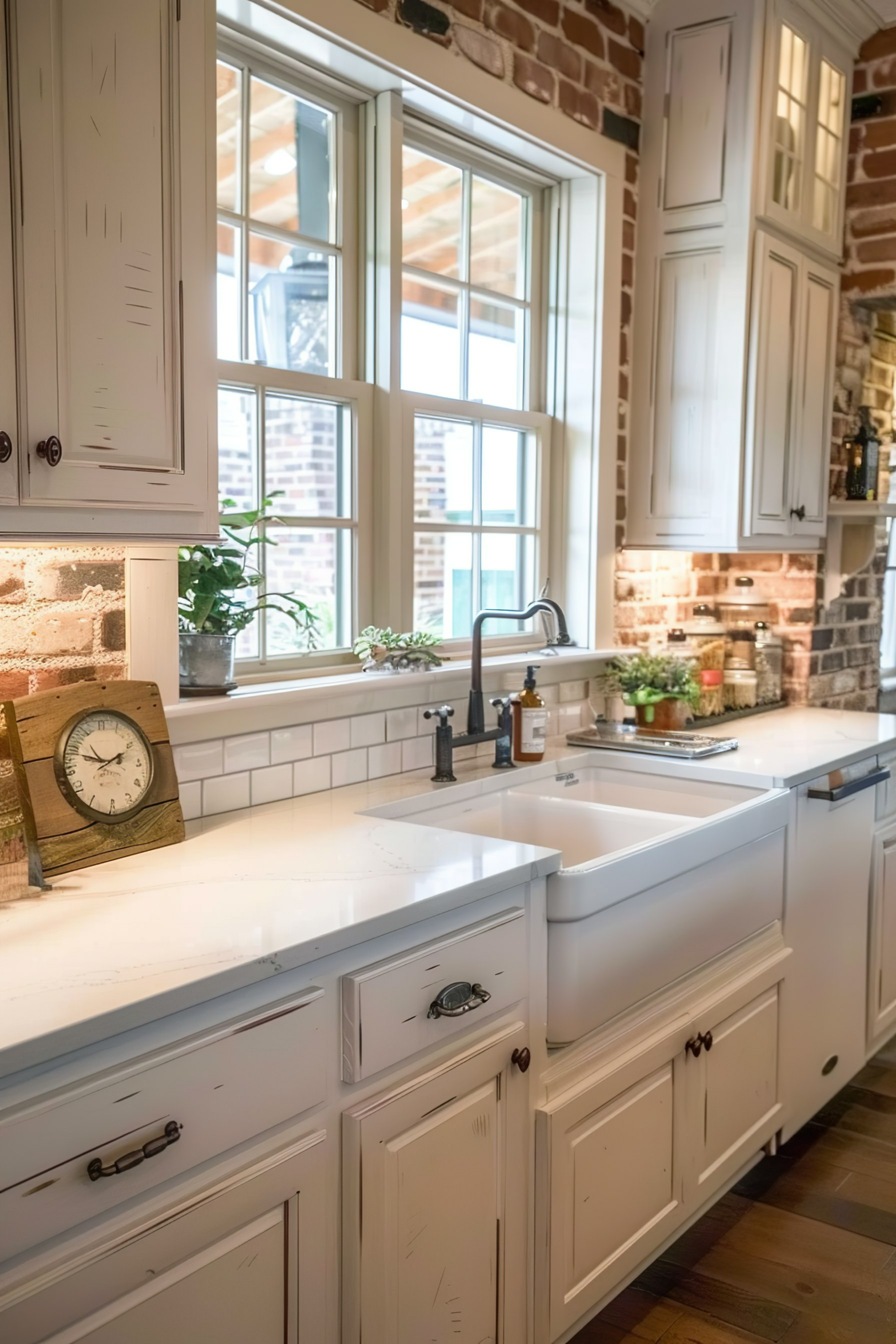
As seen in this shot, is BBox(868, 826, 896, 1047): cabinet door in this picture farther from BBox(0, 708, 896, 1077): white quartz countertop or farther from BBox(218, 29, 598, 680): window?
BBox(0, 708, 896, 1077): white quartz countertop

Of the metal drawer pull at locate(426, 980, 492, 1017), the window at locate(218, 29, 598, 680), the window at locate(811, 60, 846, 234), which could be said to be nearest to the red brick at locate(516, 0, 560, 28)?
the window at locate(218, 29, 598, 680)

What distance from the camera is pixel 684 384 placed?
3.58m

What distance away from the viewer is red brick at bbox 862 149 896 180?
387 centimetres

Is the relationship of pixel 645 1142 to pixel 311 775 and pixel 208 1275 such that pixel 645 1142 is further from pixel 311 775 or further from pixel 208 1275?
pixel 208 1275

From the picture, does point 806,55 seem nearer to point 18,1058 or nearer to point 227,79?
point 227,79

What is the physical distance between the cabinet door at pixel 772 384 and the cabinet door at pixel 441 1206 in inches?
85.5

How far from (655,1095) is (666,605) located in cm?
195

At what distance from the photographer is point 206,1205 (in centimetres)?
143

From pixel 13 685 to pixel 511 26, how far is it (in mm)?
2162

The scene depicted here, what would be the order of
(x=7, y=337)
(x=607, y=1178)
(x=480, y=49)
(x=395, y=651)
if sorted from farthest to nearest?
1. (x=480, y=49)
2. (x=395, y=651)
3. (x=607, y=1178)
4. (x=7, y=337)

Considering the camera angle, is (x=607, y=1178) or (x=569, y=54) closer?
(x=607, y=1178)

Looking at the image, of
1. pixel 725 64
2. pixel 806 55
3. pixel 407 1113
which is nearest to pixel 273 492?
pixel 407 1113

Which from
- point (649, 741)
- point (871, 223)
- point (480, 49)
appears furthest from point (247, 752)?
point (871, 223)

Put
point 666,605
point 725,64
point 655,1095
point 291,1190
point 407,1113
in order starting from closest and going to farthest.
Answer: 1. point 291,1190
2. point 407,1113
3. point 655,1095
4. point 725,64
5. point 666,605
